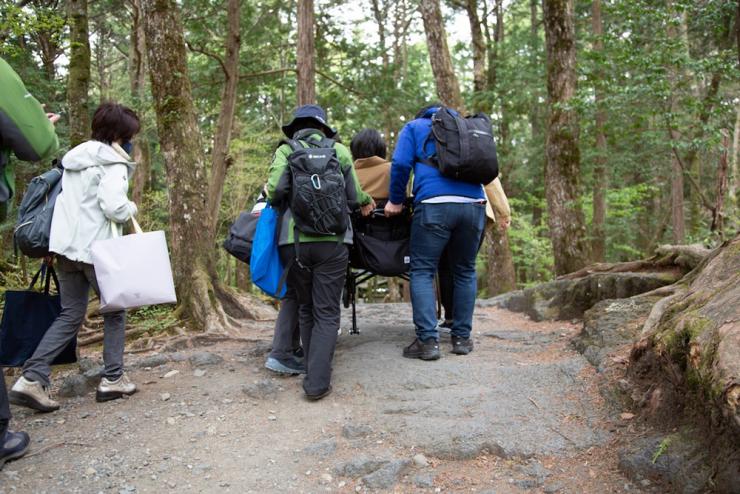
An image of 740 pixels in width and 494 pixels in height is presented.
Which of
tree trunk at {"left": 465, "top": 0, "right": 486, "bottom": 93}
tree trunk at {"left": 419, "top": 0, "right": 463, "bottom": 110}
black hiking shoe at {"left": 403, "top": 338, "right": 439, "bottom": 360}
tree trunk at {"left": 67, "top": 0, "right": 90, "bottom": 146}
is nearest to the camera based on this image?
black hiking shoe at {"left": 403, "top": 338, "right": 439, "bottom": 360}

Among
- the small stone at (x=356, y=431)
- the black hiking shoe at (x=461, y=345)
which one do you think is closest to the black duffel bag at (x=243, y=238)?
the small stone at (x=356, y=431)

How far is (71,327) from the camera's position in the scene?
13.6 feet

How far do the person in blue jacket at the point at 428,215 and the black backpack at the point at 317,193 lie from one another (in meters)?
0.84

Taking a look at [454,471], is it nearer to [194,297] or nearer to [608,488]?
[608,488]

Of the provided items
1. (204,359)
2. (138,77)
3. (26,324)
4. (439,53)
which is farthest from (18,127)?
(138,77)

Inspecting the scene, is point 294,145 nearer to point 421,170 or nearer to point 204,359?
point 421,170

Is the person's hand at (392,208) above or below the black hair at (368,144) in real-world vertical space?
below

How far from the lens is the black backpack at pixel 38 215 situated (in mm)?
4047

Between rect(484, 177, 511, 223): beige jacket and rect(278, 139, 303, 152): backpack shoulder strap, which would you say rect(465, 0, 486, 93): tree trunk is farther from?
rect(278, 139, 303, 152): backpack shoulder strap

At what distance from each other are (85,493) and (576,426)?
2864mm

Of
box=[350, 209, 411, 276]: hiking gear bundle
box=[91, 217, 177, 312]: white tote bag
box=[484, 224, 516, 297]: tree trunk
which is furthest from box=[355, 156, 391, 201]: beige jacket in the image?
box=[484, 224, 516, 297]: tree trunk

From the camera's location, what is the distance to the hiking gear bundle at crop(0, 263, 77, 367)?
416 cm

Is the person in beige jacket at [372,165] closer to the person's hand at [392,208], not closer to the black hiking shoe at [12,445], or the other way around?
the person's hand at [392,208]

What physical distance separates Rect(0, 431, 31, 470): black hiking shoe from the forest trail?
0.19 feet
